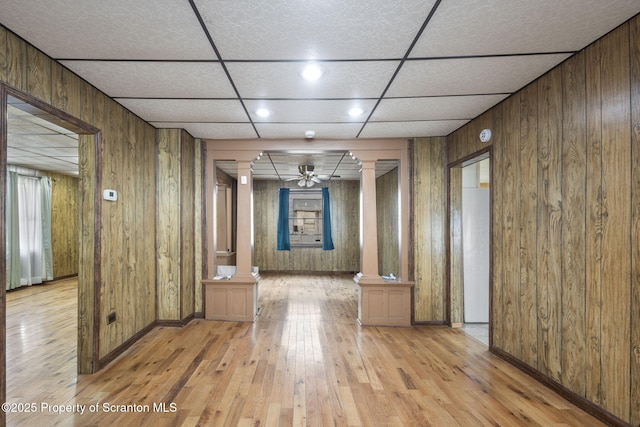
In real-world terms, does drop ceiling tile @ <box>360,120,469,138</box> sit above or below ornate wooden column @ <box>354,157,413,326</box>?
above

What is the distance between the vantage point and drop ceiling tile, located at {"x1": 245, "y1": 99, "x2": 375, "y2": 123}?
2.99 m

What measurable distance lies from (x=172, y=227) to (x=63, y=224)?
558cm

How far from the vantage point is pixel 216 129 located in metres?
3.89

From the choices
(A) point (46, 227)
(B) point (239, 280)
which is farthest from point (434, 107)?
(A) point (46, 227)

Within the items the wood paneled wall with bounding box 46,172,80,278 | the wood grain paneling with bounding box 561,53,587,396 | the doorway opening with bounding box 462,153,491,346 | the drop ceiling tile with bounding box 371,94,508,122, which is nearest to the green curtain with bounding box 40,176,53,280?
the wood paneled wall with bounding box 46,172,80,278

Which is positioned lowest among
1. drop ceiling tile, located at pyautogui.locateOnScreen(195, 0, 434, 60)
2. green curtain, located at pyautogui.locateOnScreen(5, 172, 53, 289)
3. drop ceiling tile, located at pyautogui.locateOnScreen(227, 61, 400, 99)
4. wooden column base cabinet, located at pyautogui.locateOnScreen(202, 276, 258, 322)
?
wooden column base cabinet, located at pyautogui.locateOnScreen(202, 276, 258, 322)

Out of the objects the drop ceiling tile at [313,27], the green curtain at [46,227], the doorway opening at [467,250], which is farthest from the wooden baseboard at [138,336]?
the green curtain at [46,227]

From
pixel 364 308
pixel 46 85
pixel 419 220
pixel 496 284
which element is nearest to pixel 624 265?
Result: pixel 496 284

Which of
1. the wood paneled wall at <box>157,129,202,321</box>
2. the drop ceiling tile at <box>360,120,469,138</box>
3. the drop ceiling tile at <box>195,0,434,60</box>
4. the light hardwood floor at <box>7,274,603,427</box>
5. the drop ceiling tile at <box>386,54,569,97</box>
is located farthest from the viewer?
the wood paneled wall at <box>157,129,202,321</box>

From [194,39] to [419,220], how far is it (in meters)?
3.31

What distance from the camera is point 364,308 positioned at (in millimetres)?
4145

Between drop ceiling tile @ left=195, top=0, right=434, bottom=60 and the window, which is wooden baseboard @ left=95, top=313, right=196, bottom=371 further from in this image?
the window

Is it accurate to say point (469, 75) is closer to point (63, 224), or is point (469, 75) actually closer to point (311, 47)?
point (311, 47)

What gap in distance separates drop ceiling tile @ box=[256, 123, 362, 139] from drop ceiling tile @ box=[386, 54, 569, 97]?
103 cm
